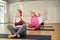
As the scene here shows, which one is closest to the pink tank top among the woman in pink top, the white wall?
the woman in pink top

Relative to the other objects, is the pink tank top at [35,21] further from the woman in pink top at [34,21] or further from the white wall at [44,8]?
the white wall at [44,8]

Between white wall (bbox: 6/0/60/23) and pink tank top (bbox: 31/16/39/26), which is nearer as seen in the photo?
pink tank top (bbox: 31/16/39/26)

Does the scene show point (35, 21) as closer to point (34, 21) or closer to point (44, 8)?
point (34, 21)

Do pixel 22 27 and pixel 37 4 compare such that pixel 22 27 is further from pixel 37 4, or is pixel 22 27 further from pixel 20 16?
pixel 37 4

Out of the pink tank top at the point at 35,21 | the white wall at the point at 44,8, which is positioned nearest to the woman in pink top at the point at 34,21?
the pink tank top at the point at 35,21

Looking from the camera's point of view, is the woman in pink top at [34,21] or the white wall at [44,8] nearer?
the woman in pink top at [34,21]

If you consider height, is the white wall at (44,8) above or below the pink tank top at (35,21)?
above

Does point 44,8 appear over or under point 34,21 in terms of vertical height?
over

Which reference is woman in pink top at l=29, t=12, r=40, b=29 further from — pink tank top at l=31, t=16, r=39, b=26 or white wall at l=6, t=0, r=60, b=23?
A: white wall at l=6, t=0, r=60, b=23

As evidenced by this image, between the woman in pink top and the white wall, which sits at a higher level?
the white wall

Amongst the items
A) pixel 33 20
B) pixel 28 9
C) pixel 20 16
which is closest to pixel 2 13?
pixel 28 9

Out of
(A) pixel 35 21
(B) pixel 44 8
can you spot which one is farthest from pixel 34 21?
(B) pixel 44 8

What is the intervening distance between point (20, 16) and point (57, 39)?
0.99m

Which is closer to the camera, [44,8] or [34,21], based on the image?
[34,21]
